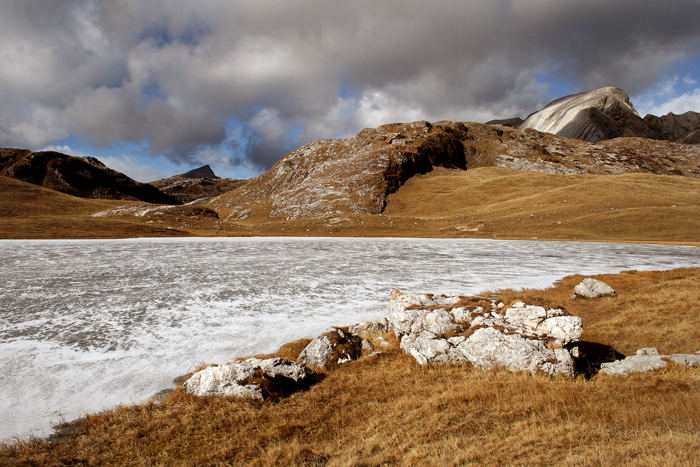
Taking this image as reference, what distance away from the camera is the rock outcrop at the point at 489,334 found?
10867 millimetres

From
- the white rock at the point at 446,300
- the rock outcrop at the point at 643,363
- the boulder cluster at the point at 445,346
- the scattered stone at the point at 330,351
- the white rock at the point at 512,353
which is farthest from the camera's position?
the white rock at the point at 446,300

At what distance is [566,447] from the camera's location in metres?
6.82

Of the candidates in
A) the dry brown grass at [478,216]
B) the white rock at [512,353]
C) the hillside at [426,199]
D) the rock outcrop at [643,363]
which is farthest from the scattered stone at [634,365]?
the hillside at [426,199]

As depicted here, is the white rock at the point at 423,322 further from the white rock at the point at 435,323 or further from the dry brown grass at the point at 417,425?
the dry brown grass at the point at 417,425

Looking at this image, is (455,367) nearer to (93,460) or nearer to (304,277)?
(93,460)

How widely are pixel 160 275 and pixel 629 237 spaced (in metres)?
71.1

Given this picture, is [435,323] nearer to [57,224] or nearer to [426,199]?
[57,224]

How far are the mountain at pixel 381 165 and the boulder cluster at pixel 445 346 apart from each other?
316ft

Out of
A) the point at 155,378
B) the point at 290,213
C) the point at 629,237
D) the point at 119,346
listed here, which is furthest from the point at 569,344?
the point at 290,213

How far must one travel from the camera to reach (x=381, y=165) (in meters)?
140

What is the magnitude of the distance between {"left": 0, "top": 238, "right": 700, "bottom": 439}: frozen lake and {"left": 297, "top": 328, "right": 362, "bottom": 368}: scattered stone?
1.83 metres

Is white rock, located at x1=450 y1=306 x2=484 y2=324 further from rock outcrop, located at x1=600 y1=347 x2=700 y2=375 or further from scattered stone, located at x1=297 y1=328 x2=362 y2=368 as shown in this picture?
rock outcrop, located at x1=600 y1=347 x2=700 y2=375

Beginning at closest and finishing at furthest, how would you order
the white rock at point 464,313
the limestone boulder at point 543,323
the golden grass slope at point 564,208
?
1. the limestone boulder at point 543,323
2. the white rock at point 464,313
3. the golden grass slope at point 564,208

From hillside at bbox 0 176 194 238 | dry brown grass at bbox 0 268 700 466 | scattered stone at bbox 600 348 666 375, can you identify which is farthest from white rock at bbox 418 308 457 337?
hillside at bbox 0 176 194 238
